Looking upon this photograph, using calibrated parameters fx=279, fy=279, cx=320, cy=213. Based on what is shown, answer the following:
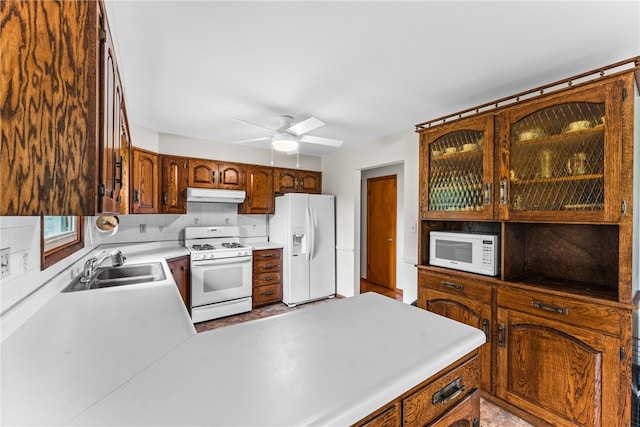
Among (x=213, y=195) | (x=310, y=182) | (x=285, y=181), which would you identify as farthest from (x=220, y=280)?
(x=310, y=182)

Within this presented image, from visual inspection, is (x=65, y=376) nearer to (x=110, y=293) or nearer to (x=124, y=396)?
(x=124, y=396)

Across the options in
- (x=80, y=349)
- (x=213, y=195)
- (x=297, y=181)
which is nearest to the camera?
(x=80, y=349)

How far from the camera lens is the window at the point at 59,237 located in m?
1.46

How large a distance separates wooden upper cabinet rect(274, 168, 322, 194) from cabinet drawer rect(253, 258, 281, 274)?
3.42ft

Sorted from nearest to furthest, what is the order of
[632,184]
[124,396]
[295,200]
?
[124,396], [632,184], [295,200]

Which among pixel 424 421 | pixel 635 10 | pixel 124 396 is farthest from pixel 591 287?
pixel 124 396

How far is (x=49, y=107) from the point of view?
2.09 ft

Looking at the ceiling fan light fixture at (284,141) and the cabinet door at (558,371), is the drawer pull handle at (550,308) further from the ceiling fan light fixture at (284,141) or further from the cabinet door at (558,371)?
the ceiling fan light fixture at (284,141)

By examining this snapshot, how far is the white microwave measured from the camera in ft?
6.72

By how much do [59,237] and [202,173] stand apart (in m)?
1.91

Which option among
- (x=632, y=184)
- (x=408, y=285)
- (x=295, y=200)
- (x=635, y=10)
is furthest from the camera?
(x=295, y=200)

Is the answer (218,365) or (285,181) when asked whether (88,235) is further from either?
(218,365)

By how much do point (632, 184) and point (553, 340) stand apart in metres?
0.98

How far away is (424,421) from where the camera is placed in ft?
2.82
